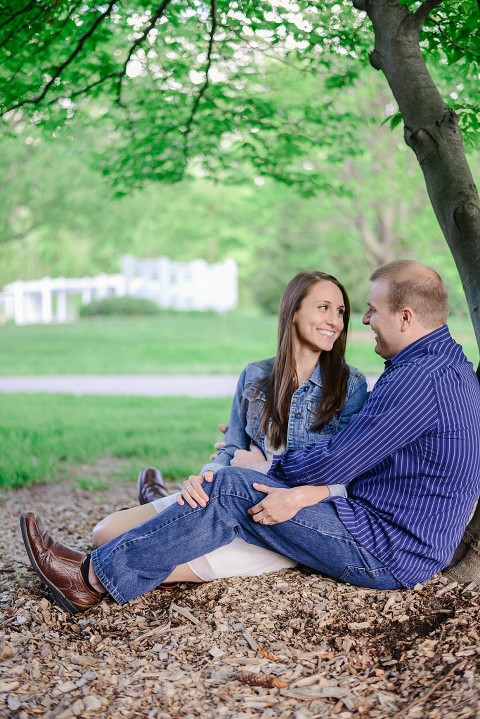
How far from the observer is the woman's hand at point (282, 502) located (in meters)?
3.01

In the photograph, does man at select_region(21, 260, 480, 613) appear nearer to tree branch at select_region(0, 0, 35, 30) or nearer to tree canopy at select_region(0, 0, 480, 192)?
tree canopy at select_region(0, 0, 480, 192)

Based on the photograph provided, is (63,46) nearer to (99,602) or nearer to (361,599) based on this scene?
(99,602)

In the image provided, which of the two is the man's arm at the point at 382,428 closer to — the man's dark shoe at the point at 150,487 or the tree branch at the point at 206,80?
the man's dark shoe at the point at 150,487

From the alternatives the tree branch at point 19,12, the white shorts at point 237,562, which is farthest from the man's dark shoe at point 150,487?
the tree branch at point 19,12

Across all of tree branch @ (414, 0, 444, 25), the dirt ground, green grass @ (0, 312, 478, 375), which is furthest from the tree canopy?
green grass @ (0, 312, 478, 375)

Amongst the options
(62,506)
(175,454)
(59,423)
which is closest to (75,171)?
(59,423)

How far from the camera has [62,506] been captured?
5219 mm

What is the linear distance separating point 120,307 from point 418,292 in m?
25.3

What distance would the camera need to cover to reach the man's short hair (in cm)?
308

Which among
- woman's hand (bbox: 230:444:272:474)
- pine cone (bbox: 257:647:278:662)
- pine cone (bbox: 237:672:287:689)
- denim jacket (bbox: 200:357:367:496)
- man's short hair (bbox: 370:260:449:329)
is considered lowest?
pine cone (bbox: 237:672:287:689)

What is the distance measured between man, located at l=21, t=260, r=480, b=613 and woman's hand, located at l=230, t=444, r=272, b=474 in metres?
0.46

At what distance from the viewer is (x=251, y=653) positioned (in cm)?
282

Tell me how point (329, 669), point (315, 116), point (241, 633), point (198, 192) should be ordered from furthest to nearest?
point (198, 192) < point (315, 116) < point (241, 633) < point (329, 669)

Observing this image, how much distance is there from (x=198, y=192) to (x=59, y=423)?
22.0 meters
